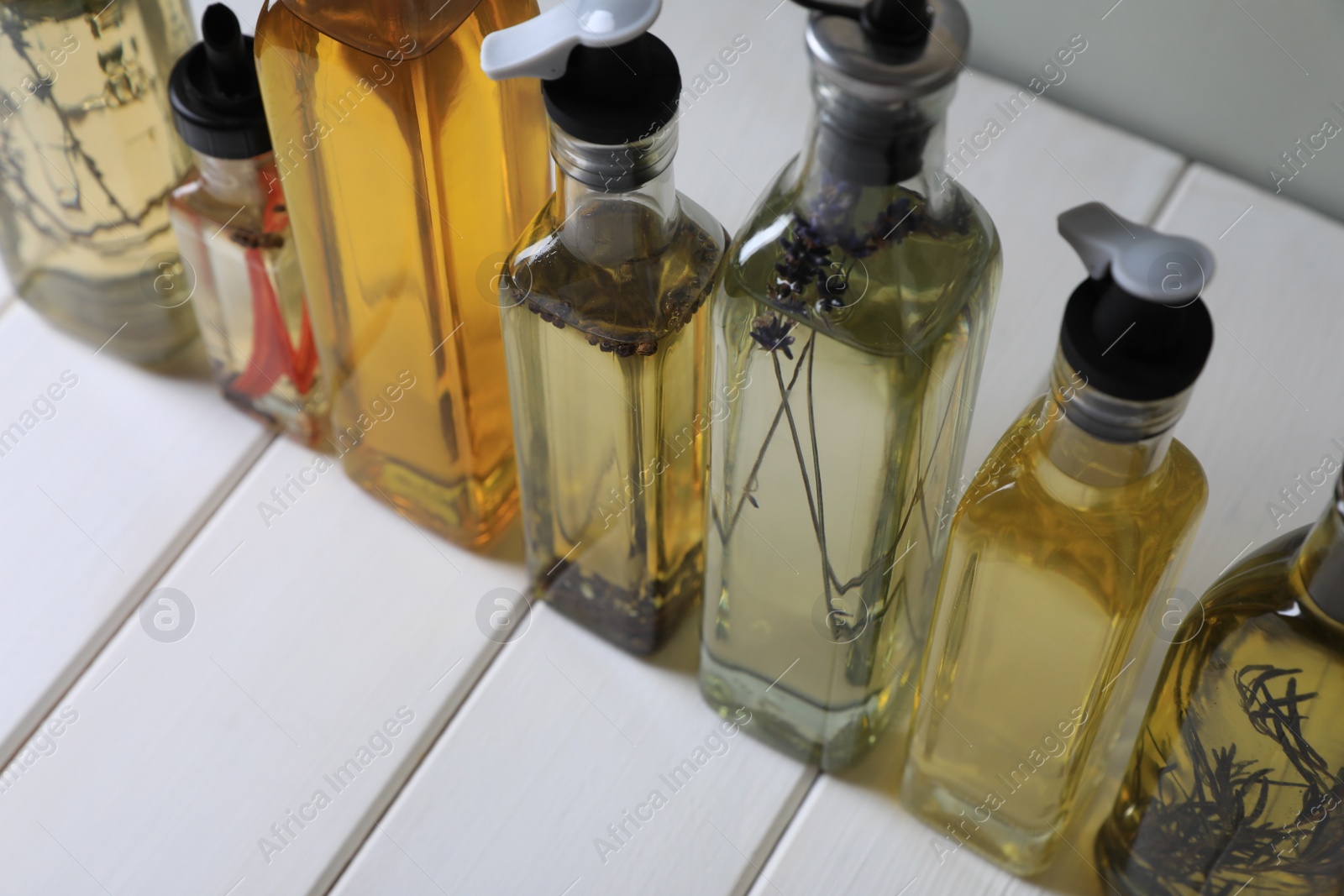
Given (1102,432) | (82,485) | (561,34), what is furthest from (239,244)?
(1102,432)

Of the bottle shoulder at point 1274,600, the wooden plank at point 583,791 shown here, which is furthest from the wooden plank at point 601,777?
the bottle shoulder at point 1274,600

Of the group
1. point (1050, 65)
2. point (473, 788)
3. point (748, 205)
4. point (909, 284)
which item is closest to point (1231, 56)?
point (1050, 65)

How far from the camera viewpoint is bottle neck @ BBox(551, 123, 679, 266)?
361 millimetres

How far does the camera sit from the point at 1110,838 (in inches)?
18.1

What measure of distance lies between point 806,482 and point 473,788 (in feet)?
0.61

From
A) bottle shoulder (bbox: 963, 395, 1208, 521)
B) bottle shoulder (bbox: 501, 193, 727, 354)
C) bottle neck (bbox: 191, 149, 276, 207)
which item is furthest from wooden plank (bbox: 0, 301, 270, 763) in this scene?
bottle shoulder (bbox: 963, 395, 1208, 521)

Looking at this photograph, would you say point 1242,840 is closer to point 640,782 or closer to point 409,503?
point 640,782

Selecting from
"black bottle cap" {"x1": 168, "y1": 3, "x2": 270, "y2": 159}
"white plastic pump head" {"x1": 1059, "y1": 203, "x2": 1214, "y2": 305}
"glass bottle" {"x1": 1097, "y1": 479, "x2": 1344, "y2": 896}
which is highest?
"white plastic pump head" {"x1": 1059, "y1": 203, "x2": 1214, "y2": 305}

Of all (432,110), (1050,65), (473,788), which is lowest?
(473,788)

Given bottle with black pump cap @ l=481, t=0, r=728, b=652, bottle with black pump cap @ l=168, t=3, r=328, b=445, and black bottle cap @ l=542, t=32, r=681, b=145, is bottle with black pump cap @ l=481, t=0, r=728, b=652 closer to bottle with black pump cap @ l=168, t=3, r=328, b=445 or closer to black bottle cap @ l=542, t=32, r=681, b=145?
black bottle cap @ l=542, t=32, r=681, b=145

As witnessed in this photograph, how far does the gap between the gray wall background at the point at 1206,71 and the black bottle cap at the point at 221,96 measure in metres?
0.34

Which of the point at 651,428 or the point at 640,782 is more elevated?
the point at 651,428

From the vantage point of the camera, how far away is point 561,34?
0.34m

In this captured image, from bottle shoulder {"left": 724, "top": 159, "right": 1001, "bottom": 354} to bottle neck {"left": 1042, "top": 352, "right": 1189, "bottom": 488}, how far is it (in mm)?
37
